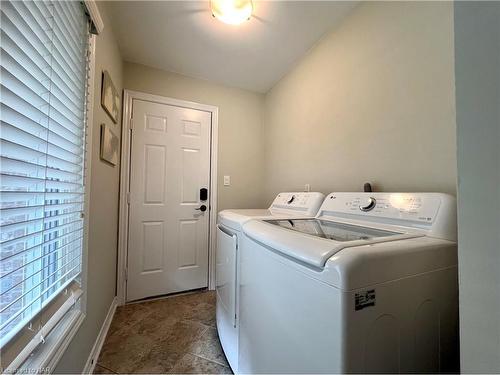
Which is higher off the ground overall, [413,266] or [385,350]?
[413,266]

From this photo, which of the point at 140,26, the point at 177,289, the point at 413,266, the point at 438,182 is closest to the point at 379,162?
the point at 438,182

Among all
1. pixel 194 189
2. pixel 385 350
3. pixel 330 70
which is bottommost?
pixel 385 350

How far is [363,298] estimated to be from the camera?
0.54 metres

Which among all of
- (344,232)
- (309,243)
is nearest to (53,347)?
(309,243)

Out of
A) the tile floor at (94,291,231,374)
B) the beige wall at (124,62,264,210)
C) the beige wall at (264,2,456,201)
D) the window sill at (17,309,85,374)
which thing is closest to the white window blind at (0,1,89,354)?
the window sill at (17,309,85,374)

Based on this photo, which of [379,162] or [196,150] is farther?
[196,150]

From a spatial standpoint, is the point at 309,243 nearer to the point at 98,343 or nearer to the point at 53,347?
the point at 53,347

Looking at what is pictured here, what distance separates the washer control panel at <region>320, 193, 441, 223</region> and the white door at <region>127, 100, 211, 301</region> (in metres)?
1.57

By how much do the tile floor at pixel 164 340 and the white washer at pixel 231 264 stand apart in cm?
18

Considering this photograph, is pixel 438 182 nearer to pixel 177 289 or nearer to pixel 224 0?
pixel 224 0

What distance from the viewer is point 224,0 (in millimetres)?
1401

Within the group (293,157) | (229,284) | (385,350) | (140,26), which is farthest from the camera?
(293,157)

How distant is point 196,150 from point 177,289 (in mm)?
1548

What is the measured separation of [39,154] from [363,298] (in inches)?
45.6
